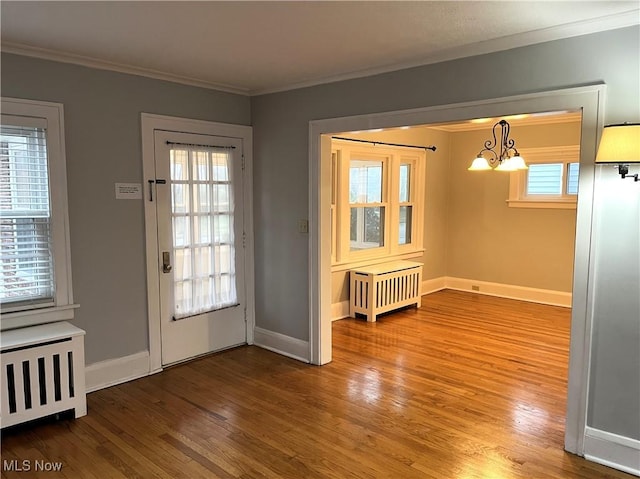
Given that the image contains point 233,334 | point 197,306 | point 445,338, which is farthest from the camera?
point 445,338

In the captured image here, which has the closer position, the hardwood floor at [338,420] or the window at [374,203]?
the hardwood floor at [338,420]

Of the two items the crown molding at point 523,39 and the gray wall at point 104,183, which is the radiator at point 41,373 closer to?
the gray wall at point 104,183

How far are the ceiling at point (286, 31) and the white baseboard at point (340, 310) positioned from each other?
9.52 ft

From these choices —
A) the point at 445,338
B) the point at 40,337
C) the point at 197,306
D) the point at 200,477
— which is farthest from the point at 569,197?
the point at 40,337

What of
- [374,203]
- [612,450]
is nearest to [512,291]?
[374,203]

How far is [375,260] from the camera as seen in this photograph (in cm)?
618

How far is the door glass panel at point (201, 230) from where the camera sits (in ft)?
13.4

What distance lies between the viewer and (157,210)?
12.9 feet

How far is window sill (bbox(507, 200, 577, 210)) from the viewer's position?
242 inches

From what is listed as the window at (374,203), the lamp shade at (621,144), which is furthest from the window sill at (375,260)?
the lamp shade at (621,144)

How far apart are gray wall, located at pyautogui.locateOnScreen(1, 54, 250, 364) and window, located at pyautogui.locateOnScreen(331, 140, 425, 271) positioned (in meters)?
2.15

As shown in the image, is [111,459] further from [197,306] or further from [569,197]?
[569,197]

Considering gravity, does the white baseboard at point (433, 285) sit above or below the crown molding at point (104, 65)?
below

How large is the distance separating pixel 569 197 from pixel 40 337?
5915 millimetres
